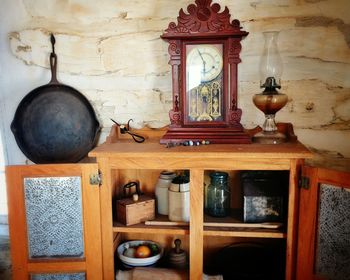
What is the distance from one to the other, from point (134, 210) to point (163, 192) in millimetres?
179

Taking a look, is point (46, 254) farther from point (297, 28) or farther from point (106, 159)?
point (297, 28)

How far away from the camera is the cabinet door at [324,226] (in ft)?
4.13

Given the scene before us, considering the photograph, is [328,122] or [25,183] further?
[328,122]

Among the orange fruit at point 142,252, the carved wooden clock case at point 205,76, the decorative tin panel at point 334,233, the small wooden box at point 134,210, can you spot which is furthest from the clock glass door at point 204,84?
the orange fruit at point 142,252

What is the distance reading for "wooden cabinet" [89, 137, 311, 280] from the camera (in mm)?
1351

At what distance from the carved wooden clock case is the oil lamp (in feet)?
0.32

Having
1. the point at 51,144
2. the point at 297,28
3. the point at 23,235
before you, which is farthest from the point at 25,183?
the point at 297,28

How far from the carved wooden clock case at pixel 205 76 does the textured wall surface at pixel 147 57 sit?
218mm

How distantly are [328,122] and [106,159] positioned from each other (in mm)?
1128

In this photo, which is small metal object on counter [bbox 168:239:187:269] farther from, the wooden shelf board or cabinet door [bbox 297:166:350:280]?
cabinet door [bbox 297:166:350:280]

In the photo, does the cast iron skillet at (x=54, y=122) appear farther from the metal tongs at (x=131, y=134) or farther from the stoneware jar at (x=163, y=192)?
the stoneware jar at (x=163, y=192)

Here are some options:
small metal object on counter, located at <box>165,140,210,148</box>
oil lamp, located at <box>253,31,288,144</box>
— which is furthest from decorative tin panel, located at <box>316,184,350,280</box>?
small metal object on counter, located at <box>165,140,210,148</box>

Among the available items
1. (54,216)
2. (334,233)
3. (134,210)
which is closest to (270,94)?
(334,233)

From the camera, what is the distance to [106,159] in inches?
56.2
